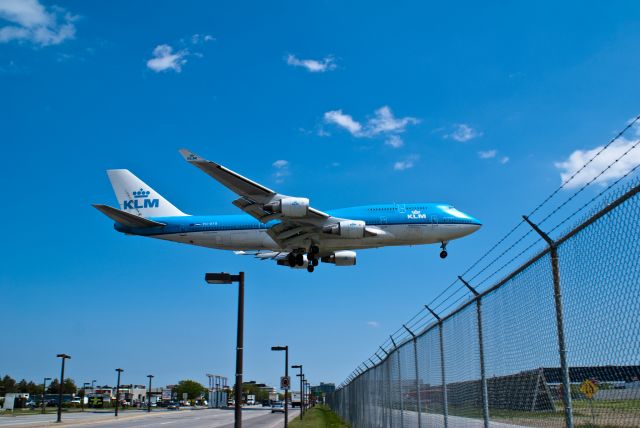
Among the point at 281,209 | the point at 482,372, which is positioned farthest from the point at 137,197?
the point at 482,372

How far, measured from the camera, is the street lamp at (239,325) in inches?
504

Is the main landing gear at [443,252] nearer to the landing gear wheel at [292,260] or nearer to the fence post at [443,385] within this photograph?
the landing gear wheel at [292,260]

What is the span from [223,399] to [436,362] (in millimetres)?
94699

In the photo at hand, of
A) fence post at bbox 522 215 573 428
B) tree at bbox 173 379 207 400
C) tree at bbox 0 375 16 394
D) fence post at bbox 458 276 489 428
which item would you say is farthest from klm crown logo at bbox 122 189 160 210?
tree at bbox 173 379 207 400

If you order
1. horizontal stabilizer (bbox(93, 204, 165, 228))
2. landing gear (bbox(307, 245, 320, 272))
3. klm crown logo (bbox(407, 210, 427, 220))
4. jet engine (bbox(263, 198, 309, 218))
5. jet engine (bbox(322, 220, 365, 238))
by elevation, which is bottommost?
landing gear (bbox(307, 245, 320, 272))

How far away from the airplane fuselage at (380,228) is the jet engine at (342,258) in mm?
1276

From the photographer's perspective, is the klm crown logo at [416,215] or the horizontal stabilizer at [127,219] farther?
the horizontal stabilizer at [127,219]

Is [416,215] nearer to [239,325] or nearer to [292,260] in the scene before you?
[292,260]

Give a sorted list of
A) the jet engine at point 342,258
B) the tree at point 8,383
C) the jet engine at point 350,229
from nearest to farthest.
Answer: the jet engine at point 350,229 < the jet engine at point 342,258 < the tree at point 8,383

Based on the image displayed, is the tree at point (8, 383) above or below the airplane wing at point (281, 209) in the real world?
below

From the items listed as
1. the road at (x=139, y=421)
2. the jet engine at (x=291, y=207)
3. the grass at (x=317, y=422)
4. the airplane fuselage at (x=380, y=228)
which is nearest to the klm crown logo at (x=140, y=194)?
the airplane fuselage at (x=380, y=228)

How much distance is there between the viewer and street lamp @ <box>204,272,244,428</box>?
504 inches

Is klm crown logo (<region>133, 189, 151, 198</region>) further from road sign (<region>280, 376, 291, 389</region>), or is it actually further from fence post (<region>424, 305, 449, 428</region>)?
fence post (<region>424, 305, 449, 428</region>)

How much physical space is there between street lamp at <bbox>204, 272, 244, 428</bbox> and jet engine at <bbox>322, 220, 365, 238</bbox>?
1599 centimetres
